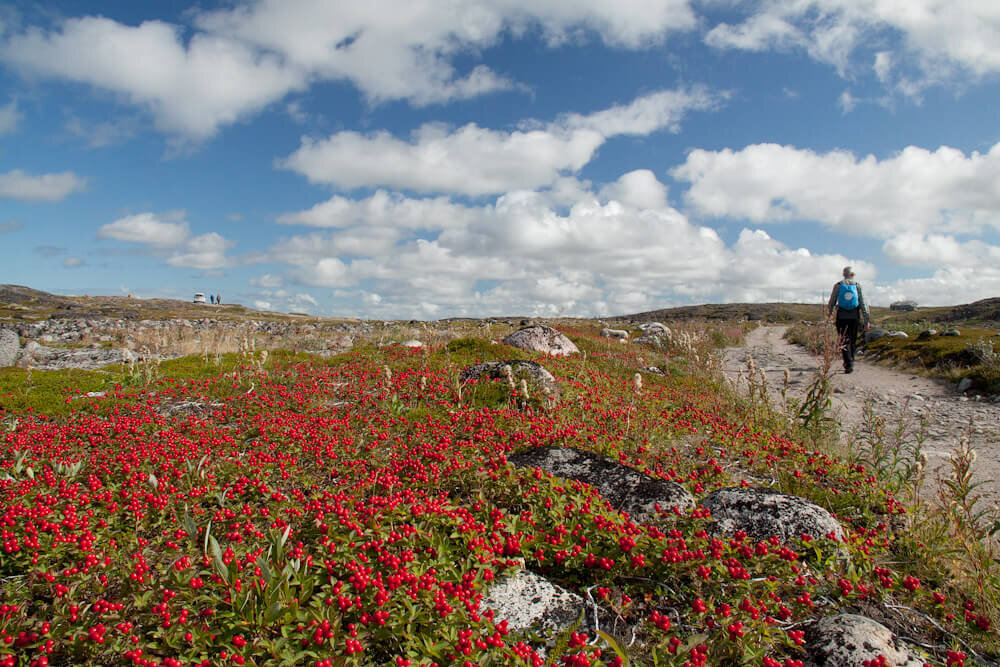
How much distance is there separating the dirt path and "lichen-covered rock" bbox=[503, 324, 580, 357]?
597 cm

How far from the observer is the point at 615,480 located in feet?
17.2

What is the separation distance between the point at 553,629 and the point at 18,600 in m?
3.69

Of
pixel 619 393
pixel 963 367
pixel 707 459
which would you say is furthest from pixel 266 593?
pixel 963 367

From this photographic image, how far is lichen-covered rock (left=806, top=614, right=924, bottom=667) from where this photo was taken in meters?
2.82

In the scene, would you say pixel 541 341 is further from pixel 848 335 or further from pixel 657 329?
pixel 657 329

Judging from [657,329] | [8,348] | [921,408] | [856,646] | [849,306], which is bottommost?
[921,408]

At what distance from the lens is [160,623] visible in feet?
9.92

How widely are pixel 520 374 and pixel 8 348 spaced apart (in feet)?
Result: 55.2

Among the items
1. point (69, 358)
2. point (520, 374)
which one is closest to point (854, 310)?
point (520, 374)

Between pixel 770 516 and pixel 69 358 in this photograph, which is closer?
pixel 770 516

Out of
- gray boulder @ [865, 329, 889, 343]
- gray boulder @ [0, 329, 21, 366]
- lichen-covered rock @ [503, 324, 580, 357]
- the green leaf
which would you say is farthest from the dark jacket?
gray boulder @ [0, 329, 21, 366]

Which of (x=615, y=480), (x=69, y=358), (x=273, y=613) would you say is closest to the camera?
(x=273, y=613)

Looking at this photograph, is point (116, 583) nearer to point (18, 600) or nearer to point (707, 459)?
point (18, 600)

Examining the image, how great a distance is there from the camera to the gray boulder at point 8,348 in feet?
48.3
